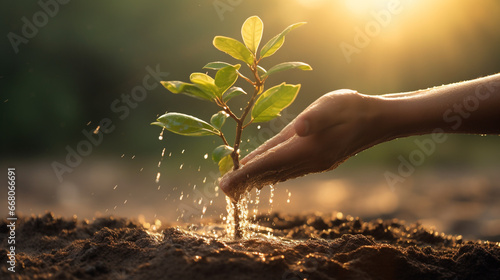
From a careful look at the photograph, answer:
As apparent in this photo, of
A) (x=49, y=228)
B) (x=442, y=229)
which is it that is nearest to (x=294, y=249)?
(x=49, y=228)

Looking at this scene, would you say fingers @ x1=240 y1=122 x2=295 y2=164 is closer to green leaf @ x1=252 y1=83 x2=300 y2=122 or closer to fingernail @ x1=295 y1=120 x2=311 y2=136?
green leaf @ x1=252 y1=83 x2=300 y2=122

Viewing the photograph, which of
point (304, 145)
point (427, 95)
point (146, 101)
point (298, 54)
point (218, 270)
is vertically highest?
point (298, 54)

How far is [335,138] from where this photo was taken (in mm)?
1624

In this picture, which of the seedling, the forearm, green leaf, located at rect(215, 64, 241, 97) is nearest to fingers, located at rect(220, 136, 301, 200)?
the seedling

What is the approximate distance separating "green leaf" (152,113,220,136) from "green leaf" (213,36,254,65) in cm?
31

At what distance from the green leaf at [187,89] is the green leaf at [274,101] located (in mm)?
198

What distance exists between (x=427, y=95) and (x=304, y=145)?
0.58m

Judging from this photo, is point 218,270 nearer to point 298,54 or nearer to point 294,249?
point 294,249

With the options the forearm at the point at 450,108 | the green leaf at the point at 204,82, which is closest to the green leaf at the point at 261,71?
the green leaf at the point at 204,82

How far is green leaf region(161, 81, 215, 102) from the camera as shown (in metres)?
1.56

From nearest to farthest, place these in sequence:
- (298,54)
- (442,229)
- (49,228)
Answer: (49,228) < (442,229) < (298,54)

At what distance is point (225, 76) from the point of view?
1.62 m

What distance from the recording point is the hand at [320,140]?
1.54m

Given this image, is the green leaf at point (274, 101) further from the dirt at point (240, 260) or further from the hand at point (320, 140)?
the dirt at point (240, 260)
